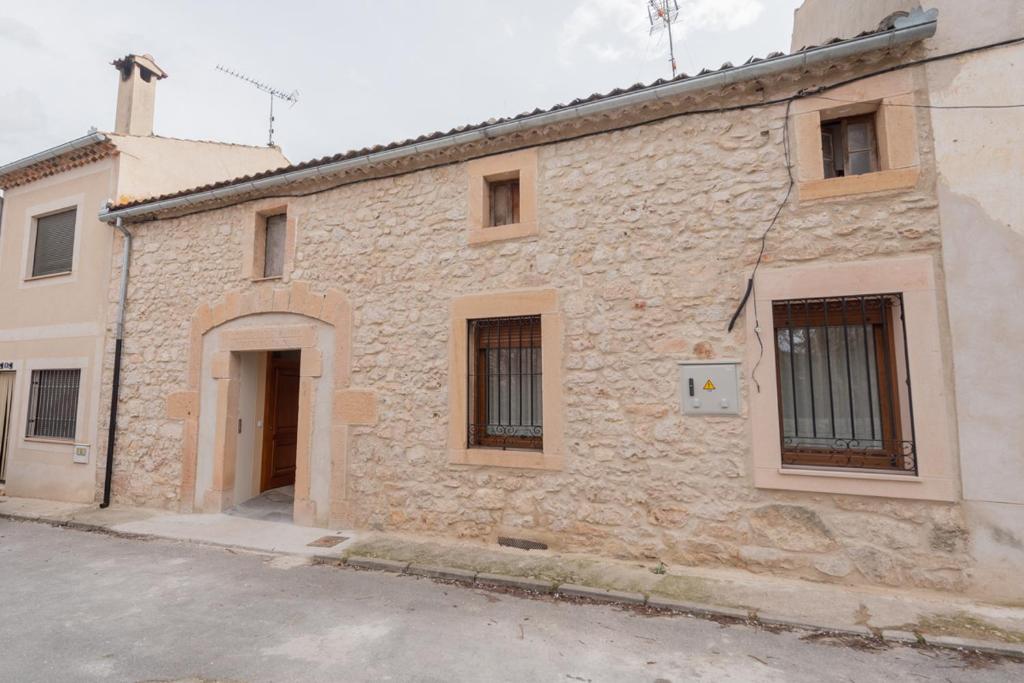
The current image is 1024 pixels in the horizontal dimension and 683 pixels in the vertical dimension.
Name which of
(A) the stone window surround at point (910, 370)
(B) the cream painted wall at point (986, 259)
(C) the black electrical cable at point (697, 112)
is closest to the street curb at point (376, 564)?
(A) the stone window surround at point (910, 370)

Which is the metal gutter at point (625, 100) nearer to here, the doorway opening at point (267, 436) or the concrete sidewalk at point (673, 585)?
the doorway opening at point (267, 436)

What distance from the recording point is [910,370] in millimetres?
3881

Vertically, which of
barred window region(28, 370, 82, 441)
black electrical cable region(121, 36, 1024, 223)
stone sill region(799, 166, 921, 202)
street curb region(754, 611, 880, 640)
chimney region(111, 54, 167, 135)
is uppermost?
chimney region(111, 54, 167, 135)

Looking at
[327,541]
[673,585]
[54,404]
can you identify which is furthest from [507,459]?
[54,404]

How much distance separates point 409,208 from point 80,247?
19.1 ft

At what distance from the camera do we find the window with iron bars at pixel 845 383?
404 centimetres

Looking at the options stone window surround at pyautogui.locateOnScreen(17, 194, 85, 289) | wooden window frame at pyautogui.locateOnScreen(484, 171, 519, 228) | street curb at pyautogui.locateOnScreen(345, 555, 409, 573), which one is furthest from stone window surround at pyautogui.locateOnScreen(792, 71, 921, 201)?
stone window surround at pyautogui.locateOnScreen(17, 194, 85, 289)

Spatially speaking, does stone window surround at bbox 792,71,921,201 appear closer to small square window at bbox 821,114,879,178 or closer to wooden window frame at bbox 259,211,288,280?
small square window at bbox 821,114,879,178

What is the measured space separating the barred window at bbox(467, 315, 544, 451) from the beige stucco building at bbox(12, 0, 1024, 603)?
0.09 feet

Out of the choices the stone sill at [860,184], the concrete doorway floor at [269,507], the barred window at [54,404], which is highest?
the stone sill at [860,184]

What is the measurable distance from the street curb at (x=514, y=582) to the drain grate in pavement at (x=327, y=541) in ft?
5.73

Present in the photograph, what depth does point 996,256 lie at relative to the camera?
148 inches

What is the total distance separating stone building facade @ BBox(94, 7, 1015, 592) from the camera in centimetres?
→ 398

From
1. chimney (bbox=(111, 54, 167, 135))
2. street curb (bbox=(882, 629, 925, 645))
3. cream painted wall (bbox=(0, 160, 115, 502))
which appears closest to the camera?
street curb (bbox=(882, 629, 925, 645))
